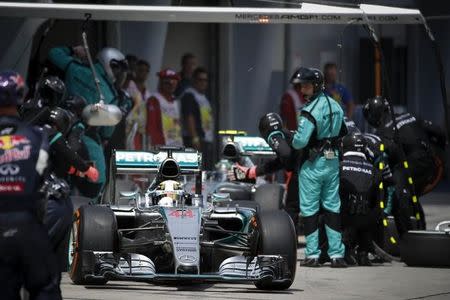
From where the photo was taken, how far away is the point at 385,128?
15.6 meters

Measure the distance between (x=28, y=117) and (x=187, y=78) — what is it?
9.05 metres

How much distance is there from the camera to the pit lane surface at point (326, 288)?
11695 mm

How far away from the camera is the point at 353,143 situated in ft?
48.6

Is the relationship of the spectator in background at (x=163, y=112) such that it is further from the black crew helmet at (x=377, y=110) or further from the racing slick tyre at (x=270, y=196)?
the black crew helmet at (x=377, y=110)

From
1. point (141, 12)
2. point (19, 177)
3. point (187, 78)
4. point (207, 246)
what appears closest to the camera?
point (19, 177)

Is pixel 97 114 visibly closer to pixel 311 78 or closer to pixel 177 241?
pixel 311 78

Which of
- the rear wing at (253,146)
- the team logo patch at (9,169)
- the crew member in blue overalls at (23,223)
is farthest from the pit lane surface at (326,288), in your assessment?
the team logo patch at (9,169)

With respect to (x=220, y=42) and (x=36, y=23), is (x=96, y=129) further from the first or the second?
(x=220, y=42)

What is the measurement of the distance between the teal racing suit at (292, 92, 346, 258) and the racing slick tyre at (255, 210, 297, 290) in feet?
6.65

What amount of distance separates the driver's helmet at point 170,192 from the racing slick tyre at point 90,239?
2.12ft

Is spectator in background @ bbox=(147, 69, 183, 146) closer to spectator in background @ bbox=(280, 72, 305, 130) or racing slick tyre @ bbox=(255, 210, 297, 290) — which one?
spectator in background @ bbox=(280, 72, 305, 130)

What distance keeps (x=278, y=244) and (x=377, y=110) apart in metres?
3.98

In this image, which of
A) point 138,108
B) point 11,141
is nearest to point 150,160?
point 11,141

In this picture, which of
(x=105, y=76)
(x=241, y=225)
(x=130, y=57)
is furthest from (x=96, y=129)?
(x=241, y=225)
